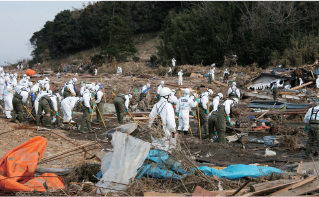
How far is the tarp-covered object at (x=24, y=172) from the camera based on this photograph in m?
4.66

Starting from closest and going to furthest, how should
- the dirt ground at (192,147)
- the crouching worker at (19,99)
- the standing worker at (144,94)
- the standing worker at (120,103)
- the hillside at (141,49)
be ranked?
the dirt ground at (192,147), the crouching worker at (19,99), the standing worker at (120,103), the standing worker at (144,94), the hillside at (141,49)

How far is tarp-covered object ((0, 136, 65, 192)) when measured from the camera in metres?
4.66

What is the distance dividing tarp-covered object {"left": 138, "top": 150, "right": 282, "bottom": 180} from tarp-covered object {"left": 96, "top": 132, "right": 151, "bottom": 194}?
0.78 ft

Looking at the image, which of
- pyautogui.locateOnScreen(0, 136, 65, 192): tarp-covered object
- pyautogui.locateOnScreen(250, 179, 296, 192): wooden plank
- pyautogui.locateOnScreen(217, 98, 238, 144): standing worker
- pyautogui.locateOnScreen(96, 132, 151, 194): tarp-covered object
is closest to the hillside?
pyautogui.locateOnScreen(217, 98, 238, 144): standing worker

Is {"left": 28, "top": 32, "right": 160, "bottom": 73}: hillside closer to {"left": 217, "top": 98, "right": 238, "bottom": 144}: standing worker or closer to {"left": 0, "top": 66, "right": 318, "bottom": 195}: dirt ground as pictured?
{"left": 0, "top": 66, "right": 318, "bottom": 195}: dirt ground

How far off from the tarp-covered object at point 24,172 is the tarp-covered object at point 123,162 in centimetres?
84

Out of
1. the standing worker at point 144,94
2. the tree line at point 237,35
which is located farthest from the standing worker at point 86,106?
the tree line at point 237,35

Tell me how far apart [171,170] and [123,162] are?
0.84 meters

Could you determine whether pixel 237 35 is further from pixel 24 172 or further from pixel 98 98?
pixel 24 172

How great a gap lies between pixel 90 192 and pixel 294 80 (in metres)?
22.1

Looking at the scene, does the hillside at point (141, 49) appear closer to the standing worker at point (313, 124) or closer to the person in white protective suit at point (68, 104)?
the person in white protective suit at point (68, 104)

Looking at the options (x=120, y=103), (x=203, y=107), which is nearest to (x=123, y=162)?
(x=203, y=107)

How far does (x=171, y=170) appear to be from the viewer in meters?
4.80

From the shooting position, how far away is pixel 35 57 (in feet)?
207
